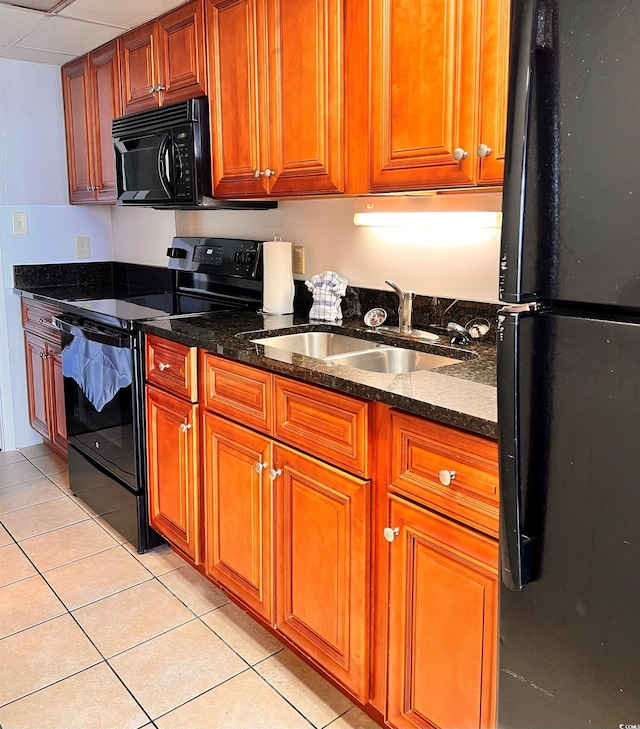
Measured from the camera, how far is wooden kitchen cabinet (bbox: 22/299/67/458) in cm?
331

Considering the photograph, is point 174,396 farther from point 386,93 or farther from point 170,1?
point 170,1

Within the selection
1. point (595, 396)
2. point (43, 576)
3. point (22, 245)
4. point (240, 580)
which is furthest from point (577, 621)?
point (22, 245)

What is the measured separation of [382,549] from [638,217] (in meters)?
1.01

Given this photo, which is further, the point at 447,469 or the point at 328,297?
the point at 328,297

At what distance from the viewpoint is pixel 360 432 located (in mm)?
1532

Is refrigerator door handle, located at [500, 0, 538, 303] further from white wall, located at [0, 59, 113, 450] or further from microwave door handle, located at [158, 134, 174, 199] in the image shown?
white wall, located at [0, 59, 113, 450]

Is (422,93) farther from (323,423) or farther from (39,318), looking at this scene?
(39,318)

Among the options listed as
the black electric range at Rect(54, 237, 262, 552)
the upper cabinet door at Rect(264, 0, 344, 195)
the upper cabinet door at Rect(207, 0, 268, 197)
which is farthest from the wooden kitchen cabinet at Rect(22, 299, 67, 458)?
the upper cabinet door at Rect(264, 0, 344, 195)

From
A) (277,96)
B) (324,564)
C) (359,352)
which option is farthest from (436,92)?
(324,564)

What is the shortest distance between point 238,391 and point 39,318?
1.89m

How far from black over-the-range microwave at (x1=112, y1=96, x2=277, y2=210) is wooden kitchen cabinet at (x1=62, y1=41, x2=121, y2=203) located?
10.5 inches

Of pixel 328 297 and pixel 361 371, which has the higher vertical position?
pixel 328 297

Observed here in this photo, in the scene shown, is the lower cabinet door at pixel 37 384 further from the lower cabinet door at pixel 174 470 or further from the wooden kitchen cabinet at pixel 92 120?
the lower cabinet door at pixel 174 470

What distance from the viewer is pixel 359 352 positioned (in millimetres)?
2059
